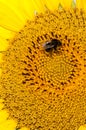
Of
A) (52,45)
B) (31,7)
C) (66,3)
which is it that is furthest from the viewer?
(31,7)

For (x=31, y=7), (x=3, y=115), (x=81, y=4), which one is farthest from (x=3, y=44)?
(x=81, y=4)

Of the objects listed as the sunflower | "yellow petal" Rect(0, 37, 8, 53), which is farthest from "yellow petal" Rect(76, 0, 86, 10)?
"yellow petal" Rect(0, 37, 8, 53)

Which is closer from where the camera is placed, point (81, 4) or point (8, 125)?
point (81, 4)

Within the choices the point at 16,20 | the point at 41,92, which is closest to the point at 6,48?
the point at 16,20

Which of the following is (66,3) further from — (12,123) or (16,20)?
(12,123)

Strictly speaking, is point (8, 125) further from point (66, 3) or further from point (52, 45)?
point (66, 3)

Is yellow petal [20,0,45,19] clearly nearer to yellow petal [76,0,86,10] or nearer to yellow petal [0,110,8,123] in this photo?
yellow petal [76,0,86,10]

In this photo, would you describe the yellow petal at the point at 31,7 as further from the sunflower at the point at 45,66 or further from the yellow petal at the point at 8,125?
the yellow petal at the point at 8,125
